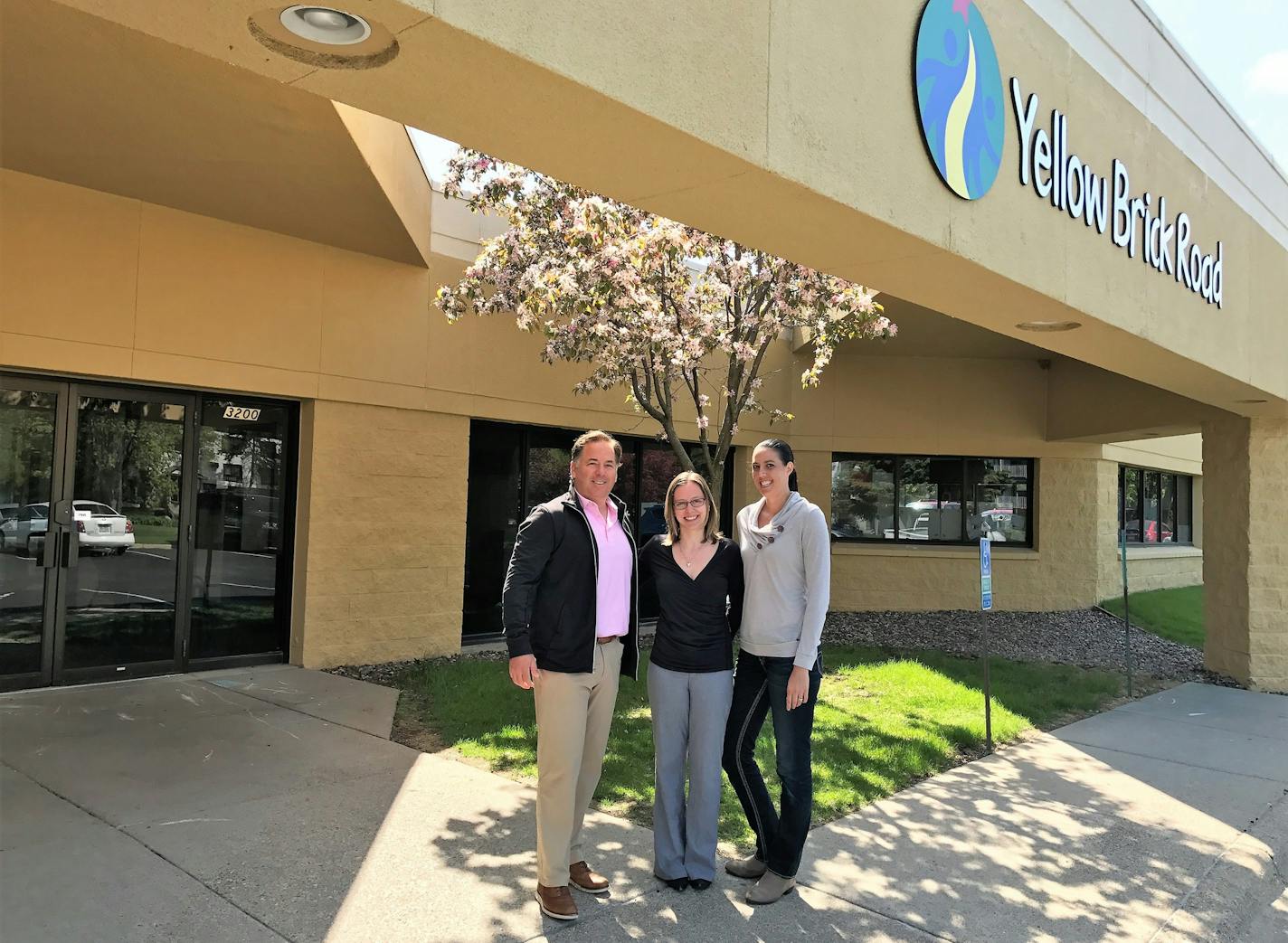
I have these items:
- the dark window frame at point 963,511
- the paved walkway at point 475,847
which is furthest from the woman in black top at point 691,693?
the dark window frame at point 963,511

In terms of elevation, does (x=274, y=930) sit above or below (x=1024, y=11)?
below

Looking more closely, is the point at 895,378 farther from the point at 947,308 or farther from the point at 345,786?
the point at 345,786

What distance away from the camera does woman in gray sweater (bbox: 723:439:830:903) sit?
3.79m

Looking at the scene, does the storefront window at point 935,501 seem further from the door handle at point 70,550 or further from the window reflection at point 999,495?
the door handle at point 70,550

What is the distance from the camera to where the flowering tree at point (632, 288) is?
774 centimetres

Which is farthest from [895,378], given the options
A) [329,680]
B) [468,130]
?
[468,130]

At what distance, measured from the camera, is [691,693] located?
3854 millimetres

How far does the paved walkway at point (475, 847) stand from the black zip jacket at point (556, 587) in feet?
3.54

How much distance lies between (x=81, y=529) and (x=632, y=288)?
4928 mm

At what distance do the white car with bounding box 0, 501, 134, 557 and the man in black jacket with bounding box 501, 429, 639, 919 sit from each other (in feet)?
17.2

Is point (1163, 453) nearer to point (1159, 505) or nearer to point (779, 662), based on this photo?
point (1159, 505)

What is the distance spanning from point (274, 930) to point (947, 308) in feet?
15.9

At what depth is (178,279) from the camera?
7.47 metres

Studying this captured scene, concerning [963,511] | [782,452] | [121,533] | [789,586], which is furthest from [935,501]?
[121,533]
